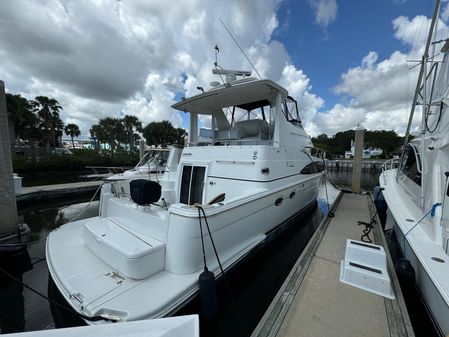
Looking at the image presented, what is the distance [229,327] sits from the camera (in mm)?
2498

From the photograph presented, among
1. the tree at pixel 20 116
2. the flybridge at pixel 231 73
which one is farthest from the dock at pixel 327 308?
the tree at pixel 20 116

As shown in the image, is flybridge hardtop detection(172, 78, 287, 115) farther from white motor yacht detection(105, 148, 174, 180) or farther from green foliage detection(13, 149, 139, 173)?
green foliage detection(13, 149, 139, 173)

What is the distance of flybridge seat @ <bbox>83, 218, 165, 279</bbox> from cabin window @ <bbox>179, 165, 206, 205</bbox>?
1709 mm

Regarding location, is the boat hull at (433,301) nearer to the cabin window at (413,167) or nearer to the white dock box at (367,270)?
the white dock box at (367,270)

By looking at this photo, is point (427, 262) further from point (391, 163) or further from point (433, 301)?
point (391, 163)

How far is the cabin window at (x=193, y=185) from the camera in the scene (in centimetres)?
432

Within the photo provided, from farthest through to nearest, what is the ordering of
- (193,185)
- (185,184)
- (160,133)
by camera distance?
(160,133) → (185,184) → (193,185)

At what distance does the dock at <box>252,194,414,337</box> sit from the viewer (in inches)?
77.6

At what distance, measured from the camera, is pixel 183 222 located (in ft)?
7.58

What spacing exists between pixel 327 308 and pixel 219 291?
1412 mm

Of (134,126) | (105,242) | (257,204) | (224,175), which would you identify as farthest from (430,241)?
(134,126)

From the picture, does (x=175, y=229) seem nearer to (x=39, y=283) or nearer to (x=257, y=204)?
(x=257, y=204)

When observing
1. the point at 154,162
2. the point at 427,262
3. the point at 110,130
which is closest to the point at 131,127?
the point at 110,130

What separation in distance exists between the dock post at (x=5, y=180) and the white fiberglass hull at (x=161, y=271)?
1.96 metres
